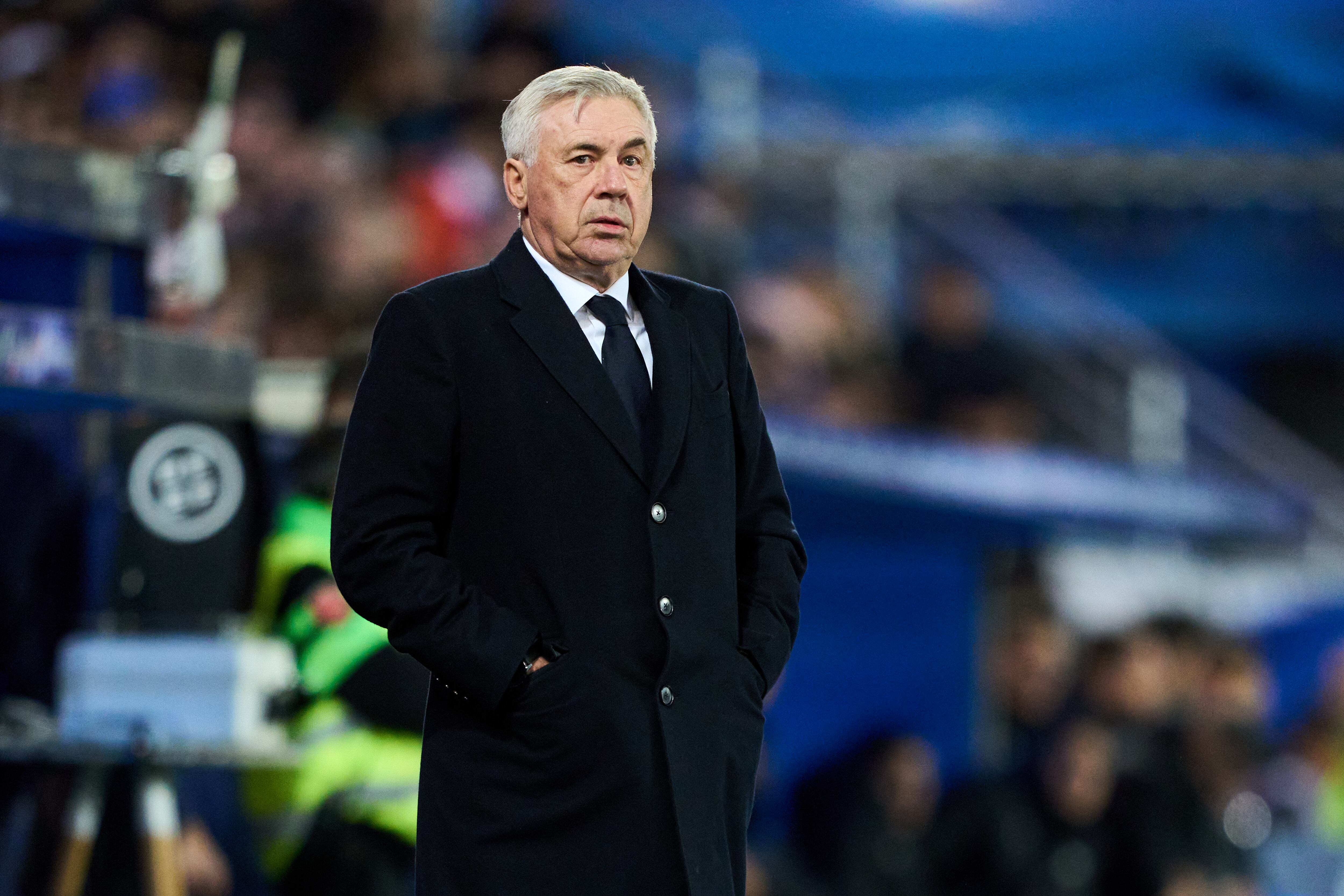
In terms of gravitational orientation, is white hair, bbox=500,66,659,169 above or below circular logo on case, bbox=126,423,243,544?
above

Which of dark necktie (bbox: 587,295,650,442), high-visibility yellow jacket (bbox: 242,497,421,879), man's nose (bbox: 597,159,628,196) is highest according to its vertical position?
man's nose (bbox: 597,159,628,196)

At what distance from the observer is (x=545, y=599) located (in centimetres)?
260

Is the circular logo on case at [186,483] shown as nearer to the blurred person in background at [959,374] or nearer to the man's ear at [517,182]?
the man's ear at [517,182]

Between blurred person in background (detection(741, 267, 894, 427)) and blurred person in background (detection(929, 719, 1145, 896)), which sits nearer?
blurred person in background (detection(929, 719, 1145, 896))

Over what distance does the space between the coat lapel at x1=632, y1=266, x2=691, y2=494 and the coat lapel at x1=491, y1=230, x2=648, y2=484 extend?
11 mm

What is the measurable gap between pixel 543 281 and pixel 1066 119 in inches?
374

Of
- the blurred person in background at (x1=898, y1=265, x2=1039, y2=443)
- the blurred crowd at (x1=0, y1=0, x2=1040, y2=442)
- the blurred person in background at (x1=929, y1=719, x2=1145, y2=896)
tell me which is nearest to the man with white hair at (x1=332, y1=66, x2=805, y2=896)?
the blurred crowd at (x1=0, y1=0, x2=1040, y2=442)

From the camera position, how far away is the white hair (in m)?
2.65

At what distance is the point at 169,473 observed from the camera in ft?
14.8

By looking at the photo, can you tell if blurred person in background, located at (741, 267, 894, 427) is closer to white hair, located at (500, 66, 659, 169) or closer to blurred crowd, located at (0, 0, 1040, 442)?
blurred crowd, located at (0, 0, 1040, 442)

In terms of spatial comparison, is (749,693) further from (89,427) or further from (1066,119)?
(1066,119)

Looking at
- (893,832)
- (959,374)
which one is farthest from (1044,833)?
(959,374)

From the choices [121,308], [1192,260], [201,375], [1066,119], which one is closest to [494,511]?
[201,375]

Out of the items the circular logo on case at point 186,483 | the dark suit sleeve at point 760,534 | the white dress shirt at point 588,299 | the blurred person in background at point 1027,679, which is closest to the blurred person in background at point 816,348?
the blurred person in background at point 1027,679
